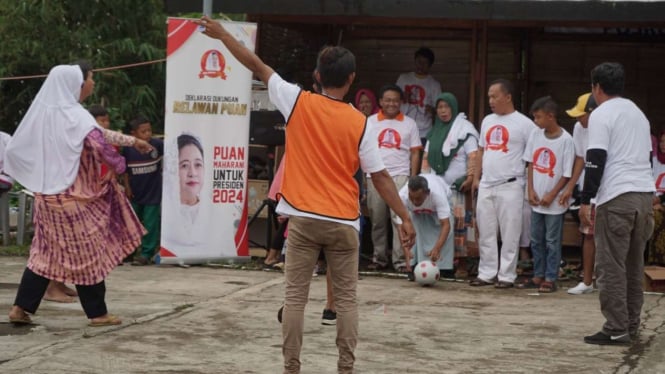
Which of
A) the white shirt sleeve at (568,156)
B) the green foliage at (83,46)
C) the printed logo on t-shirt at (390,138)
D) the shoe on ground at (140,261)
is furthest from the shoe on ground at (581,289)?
the green foliage at (83,46)

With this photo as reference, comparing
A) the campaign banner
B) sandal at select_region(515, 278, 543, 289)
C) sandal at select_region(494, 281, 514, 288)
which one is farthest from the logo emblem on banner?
sandal at select_region(515, 278, 543, 289)

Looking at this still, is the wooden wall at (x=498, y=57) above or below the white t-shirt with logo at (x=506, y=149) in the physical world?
above

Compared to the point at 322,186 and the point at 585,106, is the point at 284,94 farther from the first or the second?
the point at 585,106

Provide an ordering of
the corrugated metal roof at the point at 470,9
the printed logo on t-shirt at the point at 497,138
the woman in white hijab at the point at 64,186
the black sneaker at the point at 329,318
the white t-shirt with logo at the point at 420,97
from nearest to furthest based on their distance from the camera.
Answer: the woman in white hijab at the point at 64,186, the black sneaker at the point at 329,318, the printed logo on t-shirt at the point at 497,138, the corrugated metal roof at the point at 470,9, the white t-shirt with logo at the point at 420,97

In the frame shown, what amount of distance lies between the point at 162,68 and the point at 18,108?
236 centimetres

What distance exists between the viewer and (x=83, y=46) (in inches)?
705

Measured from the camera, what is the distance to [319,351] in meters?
7.52

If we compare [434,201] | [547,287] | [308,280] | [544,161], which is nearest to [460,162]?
[434,201]

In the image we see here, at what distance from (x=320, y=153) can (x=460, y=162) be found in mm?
5663

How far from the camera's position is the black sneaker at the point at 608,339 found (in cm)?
791

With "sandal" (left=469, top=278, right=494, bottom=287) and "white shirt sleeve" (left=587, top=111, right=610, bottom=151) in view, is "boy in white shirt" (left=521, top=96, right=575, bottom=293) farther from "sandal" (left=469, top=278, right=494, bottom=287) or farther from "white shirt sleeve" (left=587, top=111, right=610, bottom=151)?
"white shirt sleeve" (left=587, top=111, right=610, bottom=151)

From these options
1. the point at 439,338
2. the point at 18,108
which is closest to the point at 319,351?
the point at 439,338

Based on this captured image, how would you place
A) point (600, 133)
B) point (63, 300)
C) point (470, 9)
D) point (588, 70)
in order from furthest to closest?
point (588, 70) < point (470, 9) < point (63, 300) < point (600, 133)

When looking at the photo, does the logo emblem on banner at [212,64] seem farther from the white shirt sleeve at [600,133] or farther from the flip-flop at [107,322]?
the white shirt sleeve at [600,133]
